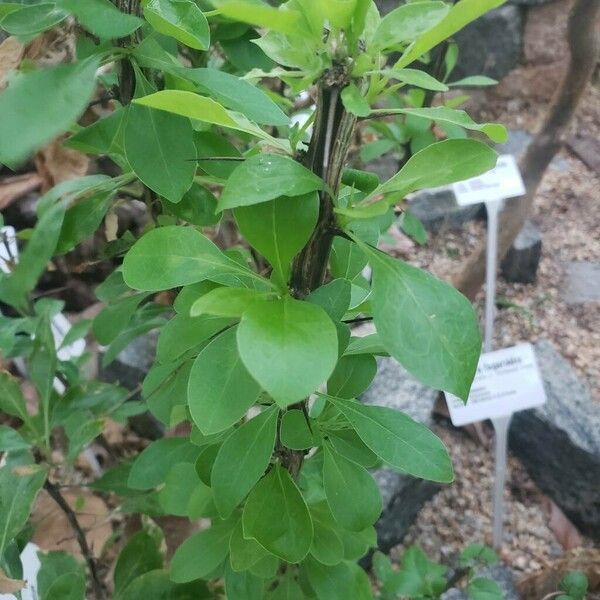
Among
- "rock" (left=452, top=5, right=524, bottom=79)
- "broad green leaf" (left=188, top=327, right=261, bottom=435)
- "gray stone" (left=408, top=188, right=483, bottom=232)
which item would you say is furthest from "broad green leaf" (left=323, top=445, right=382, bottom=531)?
"rock" (left=452, top=5, right=524, bottom=79)

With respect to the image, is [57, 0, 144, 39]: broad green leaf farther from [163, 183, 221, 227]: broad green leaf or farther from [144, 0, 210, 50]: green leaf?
[163, 183, 221, 227]: broad green leaf

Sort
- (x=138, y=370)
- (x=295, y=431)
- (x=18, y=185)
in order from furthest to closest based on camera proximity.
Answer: (x=18, y=185) → (x=138, y=370) → (x=295, y=431)

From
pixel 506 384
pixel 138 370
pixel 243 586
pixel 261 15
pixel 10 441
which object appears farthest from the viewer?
pixel 138 370

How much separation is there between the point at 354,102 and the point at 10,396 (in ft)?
2.18

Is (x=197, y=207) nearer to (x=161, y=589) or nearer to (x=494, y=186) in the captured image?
(x=161, y=589)

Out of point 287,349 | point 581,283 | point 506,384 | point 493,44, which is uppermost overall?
point 287,349

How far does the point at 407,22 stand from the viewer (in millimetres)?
422

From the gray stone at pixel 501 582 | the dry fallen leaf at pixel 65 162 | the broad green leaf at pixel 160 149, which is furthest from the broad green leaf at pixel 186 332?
the gray stone at pixel 501 582

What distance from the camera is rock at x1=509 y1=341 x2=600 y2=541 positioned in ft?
4.55

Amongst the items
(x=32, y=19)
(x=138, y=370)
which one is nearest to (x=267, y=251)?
(x=32, y=19)

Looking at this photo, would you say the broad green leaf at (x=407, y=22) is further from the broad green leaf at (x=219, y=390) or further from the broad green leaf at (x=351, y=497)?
the broad green leaf at (x=351, y=497)

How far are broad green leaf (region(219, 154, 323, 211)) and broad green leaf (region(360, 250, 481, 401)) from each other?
0.09 metres

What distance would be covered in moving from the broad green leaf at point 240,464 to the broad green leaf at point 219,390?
82 millimetres

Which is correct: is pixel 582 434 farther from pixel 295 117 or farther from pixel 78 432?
pixel 78 432
